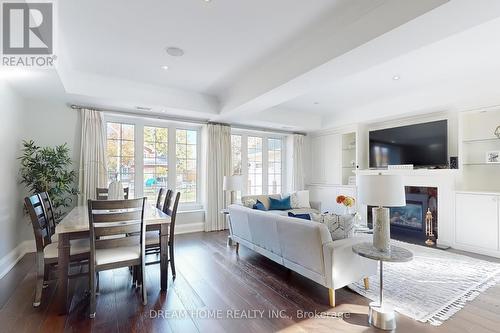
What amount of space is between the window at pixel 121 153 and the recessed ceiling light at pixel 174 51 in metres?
2.45

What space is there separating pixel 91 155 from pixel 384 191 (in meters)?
4.62

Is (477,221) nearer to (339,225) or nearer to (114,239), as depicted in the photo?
(339,225)

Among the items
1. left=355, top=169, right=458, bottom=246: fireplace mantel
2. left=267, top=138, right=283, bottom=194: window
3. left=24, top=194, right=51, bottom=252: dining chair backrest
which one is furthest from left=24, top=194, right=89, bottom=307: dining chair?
left=267, top=138, right=283, bottom=194: window

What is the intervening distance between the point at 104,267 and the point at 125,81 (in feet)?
9.98

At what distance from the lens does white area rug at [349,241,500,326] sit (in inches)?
93.3

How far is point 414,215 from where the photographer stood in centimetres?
516

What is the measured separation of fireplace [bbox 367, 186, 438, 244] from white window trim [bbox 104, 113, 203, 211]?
169 inches

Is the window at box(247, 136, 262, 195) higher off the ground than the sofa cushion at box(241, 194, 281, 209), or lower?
higher

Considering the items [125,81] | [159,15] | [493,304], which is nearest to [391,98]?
[493,304]

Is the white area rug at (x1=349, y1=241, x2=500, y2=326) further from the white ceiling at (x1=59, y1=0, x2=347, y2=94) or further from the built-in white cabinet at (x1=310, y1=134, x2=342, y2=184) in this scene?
the built-in white cabinet at (x1=310, y1=134, x2=342, y2=184)

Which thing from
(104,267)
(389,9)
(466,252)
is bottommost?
(466,252)

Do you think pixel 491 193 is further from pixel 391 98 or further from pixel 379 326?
pixel 379 326

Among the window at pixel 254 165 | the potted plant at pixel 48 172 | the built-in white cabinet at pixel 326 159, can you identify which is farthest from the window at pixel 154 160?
the built-in white cabinet at pixel 326 159

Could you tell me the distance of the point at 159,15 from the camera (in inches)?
97.8
